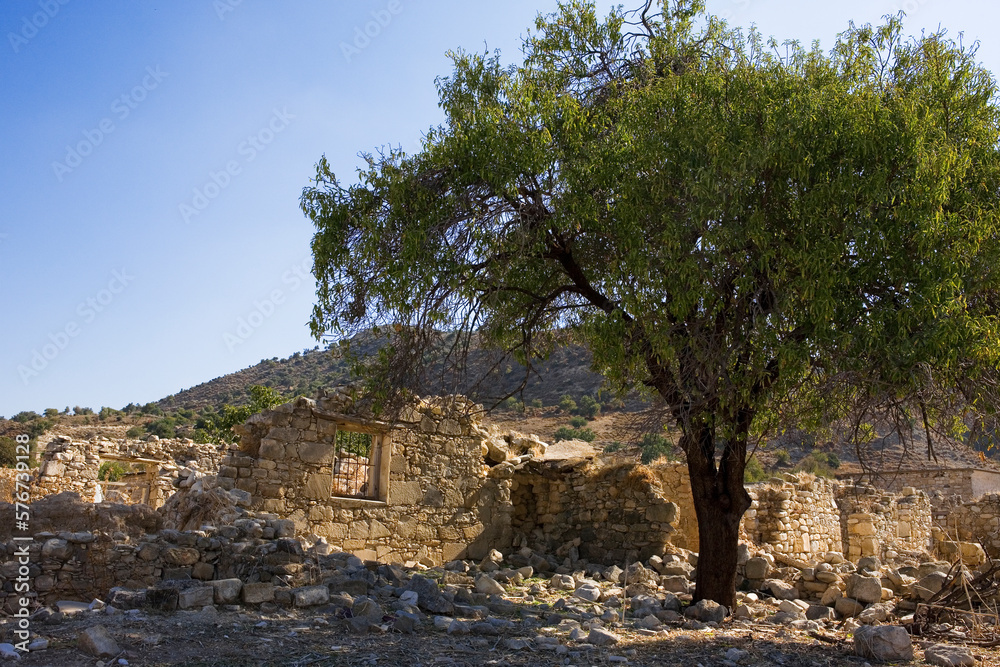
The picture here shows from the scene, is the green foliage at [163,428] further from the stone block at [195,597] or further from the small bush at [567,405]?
the stone block at [195,597]

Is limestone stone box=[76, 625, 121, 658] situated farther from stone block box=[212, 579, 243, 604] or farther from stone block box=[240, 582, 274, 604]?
stone block box=[240, 582, 274, 604]

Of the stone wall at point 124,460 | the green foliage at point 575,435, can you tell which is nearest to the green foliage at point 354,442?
the stone wall at point 124,460

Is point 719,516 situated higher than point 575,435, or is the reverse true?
point 575,435

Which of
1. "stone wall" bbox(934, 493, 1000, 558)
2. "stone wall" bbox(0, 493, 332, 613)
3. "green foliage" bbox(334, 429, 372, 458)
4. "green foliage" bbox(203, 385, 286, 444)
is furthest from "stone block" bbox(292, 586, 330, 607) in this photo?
"stone wall" bbox(934, 493, 1000, 558)

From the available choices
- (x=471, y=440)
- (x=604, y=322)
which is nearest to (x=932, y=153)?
(x=604, y=322)

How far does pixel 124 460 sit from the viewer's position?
1812 cm

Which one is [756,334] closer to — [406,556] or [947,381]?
[947,381]

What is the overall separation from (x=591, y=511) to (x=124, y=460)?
11.6 m

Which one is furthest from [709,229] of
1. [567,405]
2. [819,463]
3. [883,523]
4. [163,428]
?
[163,428]

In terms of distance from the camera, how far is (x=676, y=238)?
664 cm

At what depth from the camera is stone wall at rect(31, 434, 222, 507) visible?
54.2 ft

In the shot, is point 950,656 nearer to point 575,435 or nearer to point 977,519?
point 977,519

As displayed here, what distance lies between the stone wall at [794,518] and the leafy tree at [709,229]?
5.97m

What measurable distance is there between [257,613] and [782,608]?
222 inches
